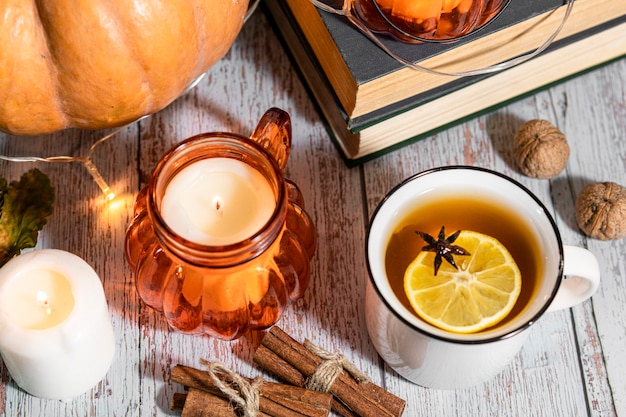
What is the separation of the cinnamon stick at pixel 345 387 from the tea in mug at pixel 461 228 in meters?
0.11

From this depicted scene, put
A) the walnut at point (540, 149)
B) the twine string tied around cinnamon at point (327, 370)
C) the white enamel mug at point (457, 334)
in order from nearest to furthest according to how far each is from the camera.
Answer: the white enamel mug at point (457, 334), the twine string tied around cinnamon at point (327, 370), the walnut at point (540, 149)

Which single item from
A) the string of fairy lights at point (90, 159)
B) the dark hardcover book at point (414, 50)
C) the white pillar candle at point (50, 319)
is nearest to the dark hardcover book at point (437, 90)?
the dark hardcover book at point (414, 50)

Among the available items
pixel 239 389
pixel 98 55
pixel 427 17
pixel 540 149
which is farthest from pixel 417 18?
pixel 239 389

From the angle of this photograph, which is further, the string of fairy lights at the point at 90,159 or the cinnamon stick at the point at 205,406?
the string of fairy lights at the point at 90,159

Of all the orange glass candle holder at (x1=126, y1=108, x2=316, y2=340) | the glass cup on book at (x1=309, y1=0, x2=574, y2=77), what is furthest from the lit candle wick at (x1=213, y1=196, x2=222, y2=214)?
the glass cup on book at (x1=309, y1=0, x2=574, y2=77)

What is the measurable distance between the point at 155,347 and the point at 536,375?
0.43 m

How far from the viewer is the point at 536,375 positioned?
40.6 inches

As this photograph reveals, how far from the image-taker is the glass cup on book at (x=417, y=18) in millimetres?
990

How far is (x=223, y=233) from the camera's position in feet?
3.12

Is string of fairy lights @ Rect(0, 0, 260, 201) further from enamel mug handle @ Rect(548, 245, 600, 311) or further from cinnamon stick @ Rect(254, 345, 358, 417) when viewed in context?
enamel mug handle @ Rect(548, 245, 600, 311)

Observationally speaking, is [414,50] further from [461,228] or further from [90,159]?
[90,159]

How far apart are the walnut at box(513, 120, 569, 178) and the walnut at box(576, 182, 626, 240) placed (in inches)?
2.0

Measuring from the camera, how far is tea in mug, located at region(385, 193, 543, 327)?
959 mm

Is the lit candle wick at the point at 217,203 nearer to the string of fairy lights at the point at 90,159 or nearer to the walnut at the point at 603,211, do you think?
the string of fairy lights at the point at 90,159
